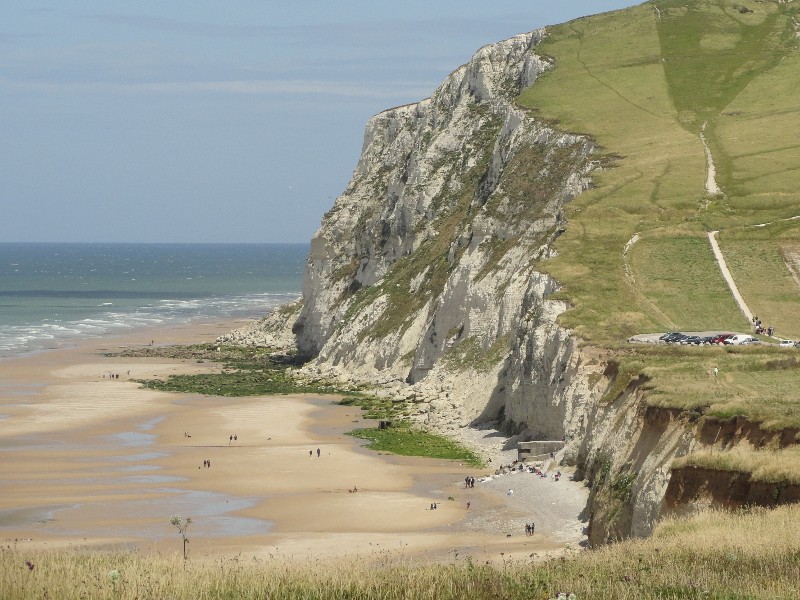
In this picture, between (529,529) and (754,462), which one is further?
(529,529)

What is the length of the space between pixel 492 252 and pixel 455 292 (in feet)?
12.5

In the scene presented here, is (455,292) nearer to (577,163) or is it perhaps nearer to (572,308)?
(577,163)

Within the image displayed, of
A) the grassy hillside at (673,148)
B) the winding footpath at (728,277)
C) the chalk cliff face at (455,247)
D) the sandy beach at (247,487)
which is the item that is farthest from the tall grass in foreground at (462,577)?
the winding footpath at (728,277)

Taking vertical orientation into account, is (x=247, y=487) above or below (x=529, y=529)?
below

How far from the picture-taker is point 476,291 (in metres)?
78.1

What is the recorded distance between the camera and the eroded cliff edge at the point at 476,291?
44.6 metres

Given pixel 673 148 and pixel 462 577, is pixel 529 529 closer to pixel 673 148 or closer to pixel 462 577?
pixel 462 577

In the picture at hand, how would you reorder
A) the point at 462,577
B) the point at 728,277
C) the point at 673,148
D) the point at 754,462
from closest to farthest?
the point at 462,577 → the point at 754,462 → the point at 728,277 → the point at 673,148

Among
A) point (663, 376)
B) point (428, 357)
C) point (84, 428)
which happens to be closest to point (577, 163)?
point (428, 357)

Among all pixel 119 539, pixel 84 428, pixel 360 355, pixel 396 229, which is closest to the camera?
A: pixel 119 539

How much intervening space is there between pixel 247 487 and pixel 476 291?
2933 centimetres

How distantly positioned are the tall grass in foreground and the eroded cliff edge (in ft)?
34.1

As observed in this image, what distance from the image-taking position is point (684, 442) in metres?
34.6

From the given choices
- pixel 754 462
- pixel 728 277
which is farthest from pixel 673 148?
pixel 754 462
